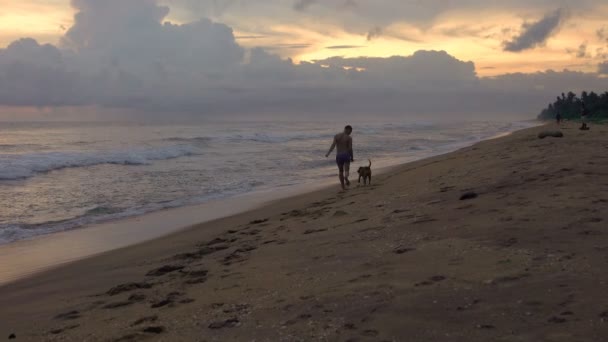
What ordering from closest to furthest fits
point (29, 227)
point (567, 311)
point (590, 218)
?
1. point (567, 311)
2. point (590, 218)
3. point (29, 227)

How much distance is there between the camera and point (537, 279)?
398cm

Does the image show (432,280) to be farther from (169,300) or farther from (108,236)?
(108,236)

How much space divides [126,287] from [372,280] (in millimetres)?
2779

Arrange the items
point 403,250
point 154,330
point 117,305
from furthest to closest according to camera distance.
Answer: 1. point 403,250
2. point 117,305
3. point 154,330

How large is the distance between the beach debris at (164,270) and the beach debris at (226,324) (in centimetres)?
237

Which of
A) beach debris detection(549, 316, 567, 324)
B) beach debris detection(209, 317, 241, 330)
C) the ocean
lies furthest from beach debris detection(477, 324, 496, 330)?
the ocean

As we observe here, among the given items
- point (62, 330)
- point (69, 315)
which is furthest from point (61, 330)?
point (69, 315)

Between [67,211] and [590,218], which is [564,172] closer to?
[590,218]

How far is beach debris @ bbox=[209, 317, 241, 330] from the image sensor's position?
12.9ft

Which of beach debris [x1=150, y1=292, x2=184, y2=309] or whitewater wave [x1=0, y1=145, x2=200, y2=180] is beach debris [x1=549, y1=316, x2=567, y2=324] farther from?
whitewater wave [x1=0, y1=145, x2=200, y2=180]

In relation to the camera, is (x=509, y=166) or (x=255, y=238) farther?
(x=509, y=166)

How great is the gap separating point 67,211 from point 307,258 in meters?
8.65

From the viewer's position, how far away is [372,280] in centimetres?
448

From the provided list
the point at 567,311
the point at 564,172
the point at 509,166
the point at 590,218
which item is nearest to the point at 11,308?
the point at 567,311
